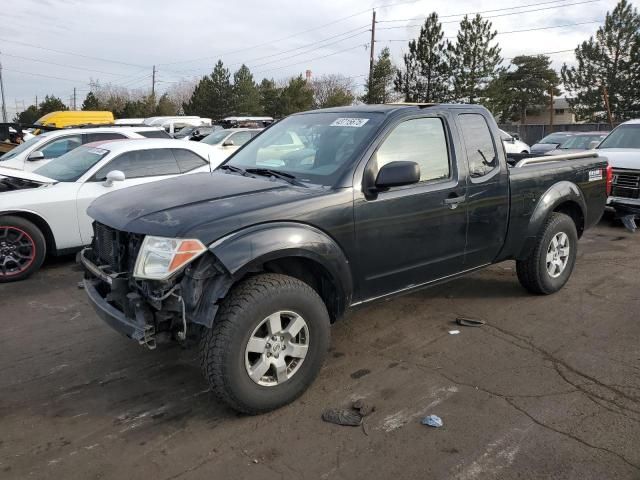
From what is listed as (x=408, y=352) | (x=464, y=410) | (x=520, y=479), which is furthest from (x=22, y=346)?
(x=520, y=479)

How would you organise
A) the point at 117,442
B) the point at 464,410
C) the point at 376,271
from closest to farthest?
the point at 117,442 < the point at 464,410 < the point at 376,271

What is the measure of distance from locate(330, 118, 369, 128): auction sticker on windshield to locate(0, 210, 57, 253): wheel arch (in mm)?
4087

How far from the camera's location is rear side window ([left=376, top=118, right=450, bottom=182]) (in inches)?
153

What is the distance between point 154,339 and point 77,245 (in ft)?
13.5

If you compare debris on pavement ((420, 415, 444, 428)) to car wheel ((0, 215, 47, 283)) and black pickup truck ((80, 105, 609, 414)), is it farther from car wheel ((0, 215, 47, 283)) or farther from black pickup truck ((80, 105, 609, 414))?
car wheel ((0, 215, 47, 283))

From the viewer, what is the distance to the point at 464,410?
10.9ft

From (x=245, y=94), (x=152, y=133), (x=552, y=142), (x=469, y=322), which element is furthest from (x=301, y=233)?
(x=245, y=94)

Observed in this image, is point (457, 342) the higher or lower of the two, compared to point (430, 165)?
lower

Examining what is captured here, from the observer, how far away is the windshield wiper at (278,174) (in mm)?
3743

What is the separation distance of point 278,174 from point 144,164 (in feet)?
13.5

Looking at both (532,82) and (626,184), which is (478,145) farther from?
(532,82)

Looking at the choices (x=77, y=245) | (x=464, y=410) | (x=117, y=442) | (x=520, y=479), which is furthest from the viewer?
(x=77, y=245)

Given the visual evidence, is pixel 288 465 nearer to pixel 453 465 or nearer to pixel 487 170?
pixel 453 465

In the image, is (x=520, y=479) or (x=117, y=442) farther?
(x=117, y=442)
